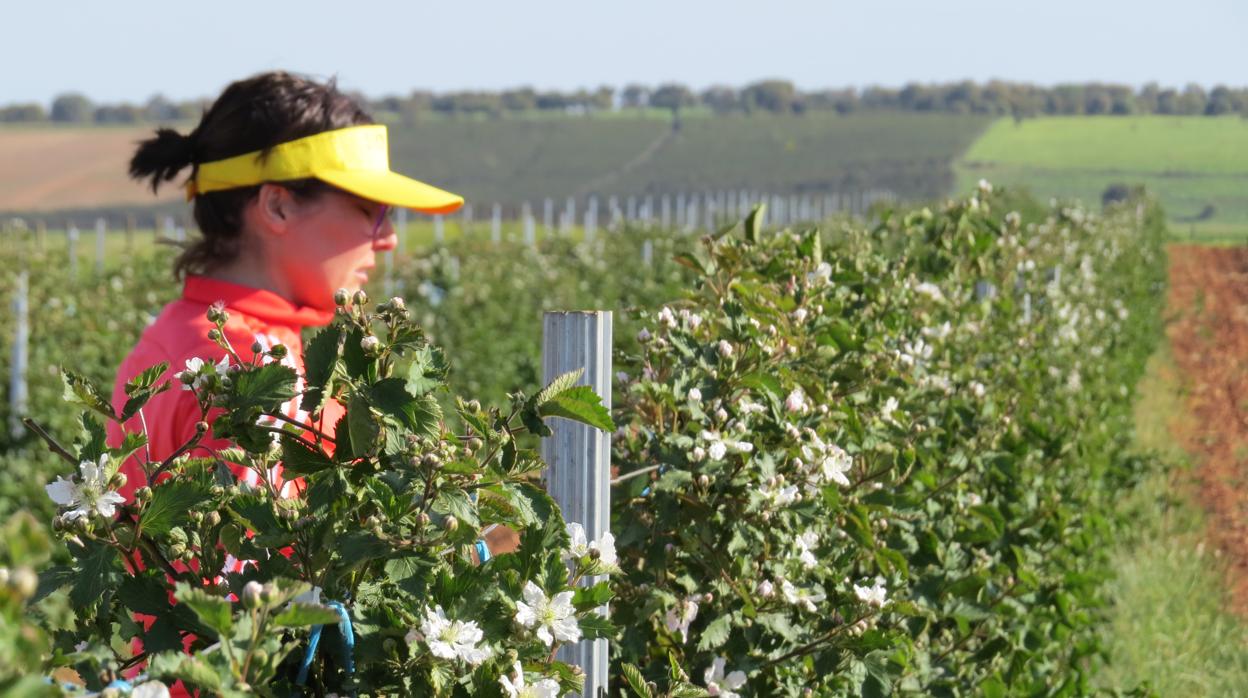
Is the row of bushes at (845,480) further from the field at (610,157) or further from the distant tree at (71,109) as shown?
the distant tree at (71,109)

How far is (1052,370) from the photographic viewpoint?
5926mm

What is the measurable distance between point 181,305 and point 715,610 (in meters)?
1.11

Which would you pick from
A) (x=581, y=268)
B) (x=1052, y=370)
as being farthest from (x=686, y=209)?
(x=1052, y=370)

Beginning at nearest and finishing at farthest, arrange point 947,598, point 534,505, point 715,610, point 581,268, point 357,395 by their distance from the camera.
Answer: point 357,395
point 534,505
point 715,610
point 947,598
point 581,268

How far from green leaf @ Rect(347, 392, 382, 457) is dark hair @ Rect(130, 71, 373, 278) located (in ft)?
4.31

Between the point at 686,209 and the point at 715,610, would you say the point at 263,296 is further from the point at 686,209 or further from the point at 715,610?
the point at 686,209

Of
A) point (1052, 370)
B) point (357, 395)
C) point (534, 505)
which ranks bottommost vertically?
point (1052, 370)

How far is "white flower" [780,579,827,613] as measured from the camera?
2.19 metres

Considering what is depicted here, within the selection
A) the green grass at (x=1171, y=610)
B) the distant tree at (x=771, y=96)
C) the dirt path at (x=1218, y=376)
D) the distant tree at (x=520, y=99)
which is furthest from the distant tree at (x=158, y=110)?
the green grass at (x=1171, y=610)

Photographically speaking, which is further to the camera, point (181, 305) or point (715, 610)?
point (181, 305)

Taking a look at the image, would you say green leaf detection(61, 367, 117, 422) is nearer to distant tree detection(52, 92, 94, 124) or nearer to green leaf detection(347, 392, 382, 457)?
green leaf detection(347, 392, 382, 457)

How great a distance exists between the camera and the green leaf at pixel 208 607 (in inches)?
40.7

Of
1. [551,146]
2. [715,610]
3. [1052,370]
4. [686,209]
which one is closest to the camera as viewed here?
Answer: [715,610]

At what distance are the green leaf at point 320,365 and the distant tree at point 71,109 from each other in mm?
58301
